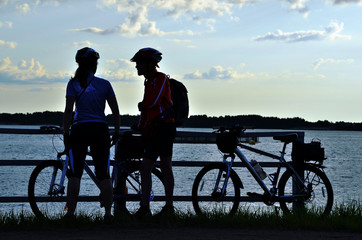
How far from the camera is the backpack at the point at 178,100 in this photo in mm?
6574

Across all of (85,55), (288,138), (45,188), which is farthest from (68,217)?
(288,138)

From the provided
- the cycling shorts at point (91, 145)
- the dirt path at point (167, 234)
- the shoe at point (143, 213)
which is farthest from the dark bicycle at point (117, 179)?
the dirt path at point (167, 234)

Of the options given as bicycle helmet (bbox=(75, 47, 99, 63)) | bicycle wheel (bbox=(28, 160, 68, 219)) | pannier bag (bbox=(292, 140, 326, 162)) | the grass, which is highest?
bicycle helmet (bbox=(75, 47, 99, 63))

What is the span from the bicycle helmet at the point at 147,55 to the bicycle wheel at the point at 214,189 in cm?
161

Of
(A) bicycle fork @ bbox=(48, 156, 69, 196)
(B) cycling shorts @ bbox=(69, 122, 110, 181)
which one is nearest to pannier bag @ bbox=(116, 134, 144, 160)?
(A) bicycle fork @ bbox=(48, 156, 69, 196)

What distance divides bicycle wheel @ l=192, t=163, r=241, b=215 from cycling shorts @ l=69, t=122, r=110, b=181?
1.45 meters

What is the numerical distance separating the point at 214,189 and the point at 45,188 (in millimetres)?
2135

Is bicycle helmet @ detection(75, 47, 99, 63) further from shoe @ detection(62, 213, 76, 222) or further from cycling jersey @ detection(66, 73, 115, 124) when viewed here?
shoe @ detection(62, 213, 76, 222)

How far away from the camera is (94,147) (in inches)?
243

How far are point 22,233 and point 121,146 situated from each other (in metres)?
1.70

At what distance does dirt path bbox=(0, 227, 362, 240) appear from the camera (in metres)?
5.71

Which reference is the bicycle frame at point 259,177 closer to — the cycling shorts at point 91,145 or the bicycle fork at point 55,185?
the cycling shorts at point 91,145

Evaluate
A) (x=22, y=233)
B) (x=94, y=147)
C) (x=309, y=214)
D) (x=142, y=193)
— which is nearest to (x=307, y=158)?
(x=309, y=214)

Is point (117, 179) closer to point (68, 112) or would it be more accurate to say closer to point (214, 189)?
point (214, 189)
